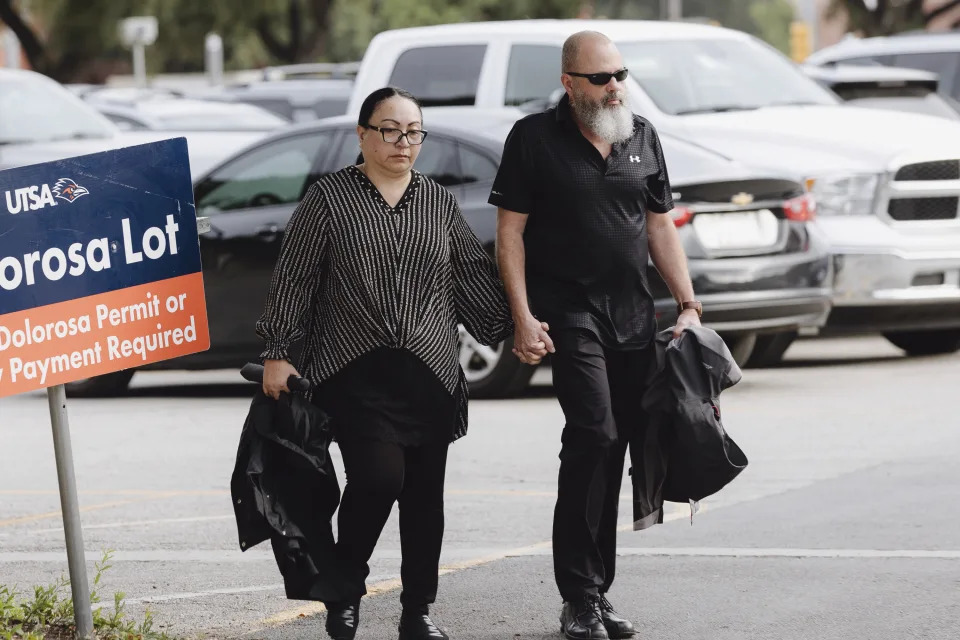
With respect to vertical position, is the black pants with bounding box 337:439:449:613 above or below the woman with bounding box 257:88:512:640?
below

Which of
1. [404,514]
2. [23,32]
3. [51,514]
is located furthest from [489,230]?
[23,32]

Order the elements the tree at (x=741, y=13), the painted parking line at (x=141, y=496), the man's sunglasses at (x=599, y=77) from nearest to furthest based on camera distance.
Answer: the man's sunglasses at (x=599, y=77)
the painted parking line at (x=141, y=496)
the tree at (x=741, y=13)

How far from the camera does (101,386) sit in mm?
12500

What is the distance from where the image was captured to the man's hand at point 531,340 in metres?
5.55

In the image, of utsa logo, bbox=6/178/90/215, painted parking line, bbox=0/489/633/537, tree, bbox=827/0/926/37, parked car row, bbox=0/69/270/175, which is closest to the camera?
utsa logo, bbox=6/178/90/215

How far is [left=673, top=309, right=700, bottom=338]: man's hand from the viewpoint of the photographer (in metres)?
5.75

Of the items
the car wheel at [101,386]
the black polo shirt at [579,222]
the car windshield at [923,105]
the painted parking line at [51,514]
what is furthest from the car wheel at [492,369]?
the black polo shirt at [579,222]

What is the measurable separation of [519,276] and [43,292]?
133cm

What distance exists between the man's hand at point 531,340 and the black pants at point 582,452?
3.2 inches

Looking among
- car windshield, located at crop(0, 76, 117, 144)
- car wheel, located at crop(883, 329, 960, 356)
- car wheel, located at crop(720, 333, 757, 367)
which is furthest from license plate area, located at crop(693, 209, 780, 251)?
car windshield, located at crop(0, 76, 117, 144)

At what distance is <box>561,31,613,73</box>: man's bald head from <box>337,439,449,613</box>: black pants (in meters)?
1.14

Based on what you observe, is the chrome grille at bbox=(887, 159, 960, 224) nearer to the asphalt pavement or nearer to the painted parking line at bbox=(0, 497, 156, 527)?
the asphalt pavement

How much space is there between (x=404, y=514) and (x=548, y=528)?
1.89 m

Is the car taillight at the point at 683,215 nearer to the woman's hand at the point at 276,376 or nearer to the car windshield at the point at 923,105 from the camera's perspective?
the car windshield at the point at 923,105
